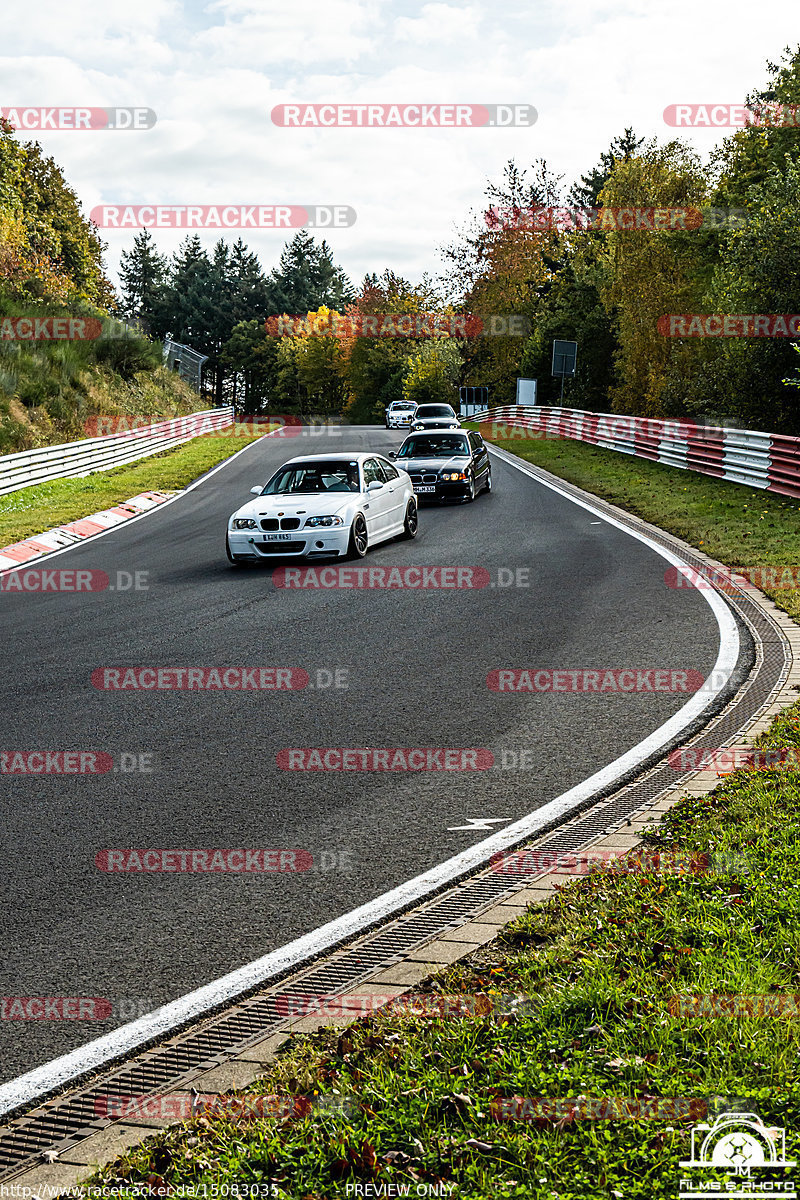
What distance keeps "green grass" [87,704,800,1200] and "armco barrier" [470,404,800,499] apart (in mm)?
15486

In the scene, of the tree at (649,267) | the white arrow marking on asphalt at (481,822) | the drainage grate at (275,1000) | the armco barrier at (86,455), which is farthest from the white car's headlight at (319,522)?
the tree at (649,267)

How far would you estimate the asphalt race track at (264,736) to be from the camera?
4520 mm

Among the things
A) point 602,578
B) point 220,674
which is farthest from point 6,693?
point 602,578

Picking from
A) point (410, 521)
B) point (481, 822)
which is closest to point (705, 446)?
point (410, 521)

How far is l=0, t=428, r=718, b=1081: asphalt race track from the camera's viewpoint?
4.52 metres

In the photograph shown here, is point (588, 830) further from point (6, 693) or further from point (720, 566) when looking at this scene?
point (720, 566)

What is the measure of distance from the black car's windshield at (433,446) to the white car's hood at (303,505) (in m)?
7.93

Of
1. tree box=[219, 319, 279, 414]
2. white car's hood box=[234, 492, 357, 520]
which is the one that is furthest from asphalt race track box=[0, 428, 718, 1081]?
tree box=[219, 319, 279, 414]

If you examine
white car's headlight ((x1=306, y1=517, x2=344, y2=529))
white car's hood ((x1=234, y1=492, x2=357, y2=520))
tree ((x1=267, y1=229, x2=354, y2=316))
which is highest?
tree ((x1=267, y1=229, x2=354, y2=316))

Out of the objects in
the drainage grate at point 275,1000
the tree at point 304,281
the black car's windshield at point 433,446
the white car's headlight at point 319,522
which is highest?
the tree at point 304,281

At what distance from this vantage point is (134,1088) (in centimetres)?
352

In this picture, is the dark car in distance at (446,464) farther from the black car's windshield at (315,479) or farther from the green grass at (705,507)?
the black car's windshield at (315,479)

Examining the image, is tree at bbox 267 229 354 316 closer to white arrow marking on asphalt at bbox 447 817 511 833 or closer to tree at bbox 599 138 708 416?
tree at bbox 599 138 708 416

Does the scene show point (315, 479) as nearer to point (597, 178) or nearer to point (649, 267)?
point (649, 267)
